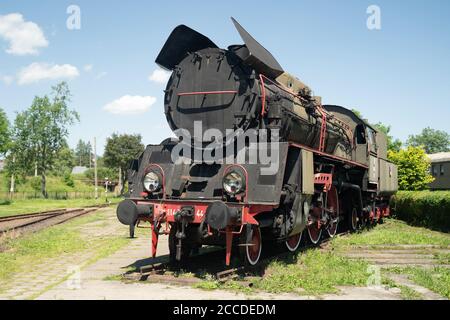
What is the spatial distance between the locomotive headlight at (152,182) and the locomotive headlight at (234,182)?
1355 millimetres

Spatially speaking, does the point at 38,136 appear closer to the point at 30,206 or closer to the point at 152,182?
the point at 30,206

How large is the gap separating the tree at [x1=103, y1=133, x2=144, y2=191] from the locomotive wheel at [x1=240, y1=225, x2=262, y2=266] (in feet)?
161

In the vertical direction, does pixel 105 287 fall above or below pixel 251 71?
below

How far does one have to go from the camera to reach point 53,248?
37.3 ft

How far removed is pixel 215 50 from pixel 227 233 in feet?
11.1

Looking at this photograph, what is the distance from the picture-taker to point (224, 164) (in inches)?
316

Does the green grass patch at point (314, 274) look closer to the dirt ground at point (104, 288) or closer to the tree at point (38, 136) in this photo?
the dirt ground at point (104, 288)

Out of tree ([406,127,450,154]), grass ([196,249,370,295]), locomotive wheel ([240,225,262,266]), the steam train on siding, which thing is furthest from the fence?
tree ([406,127,450,154])

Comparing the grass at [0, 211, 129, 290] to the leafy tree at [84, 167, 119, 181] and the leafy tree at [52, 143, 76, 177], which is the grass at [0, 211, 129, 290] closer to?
the leafy tree at [52, 143, 76, 177]

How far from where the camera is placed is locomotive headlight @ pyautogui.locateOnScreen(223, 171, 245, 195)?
7.31 m

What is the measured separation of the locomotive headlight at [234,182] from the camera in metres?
7.31
